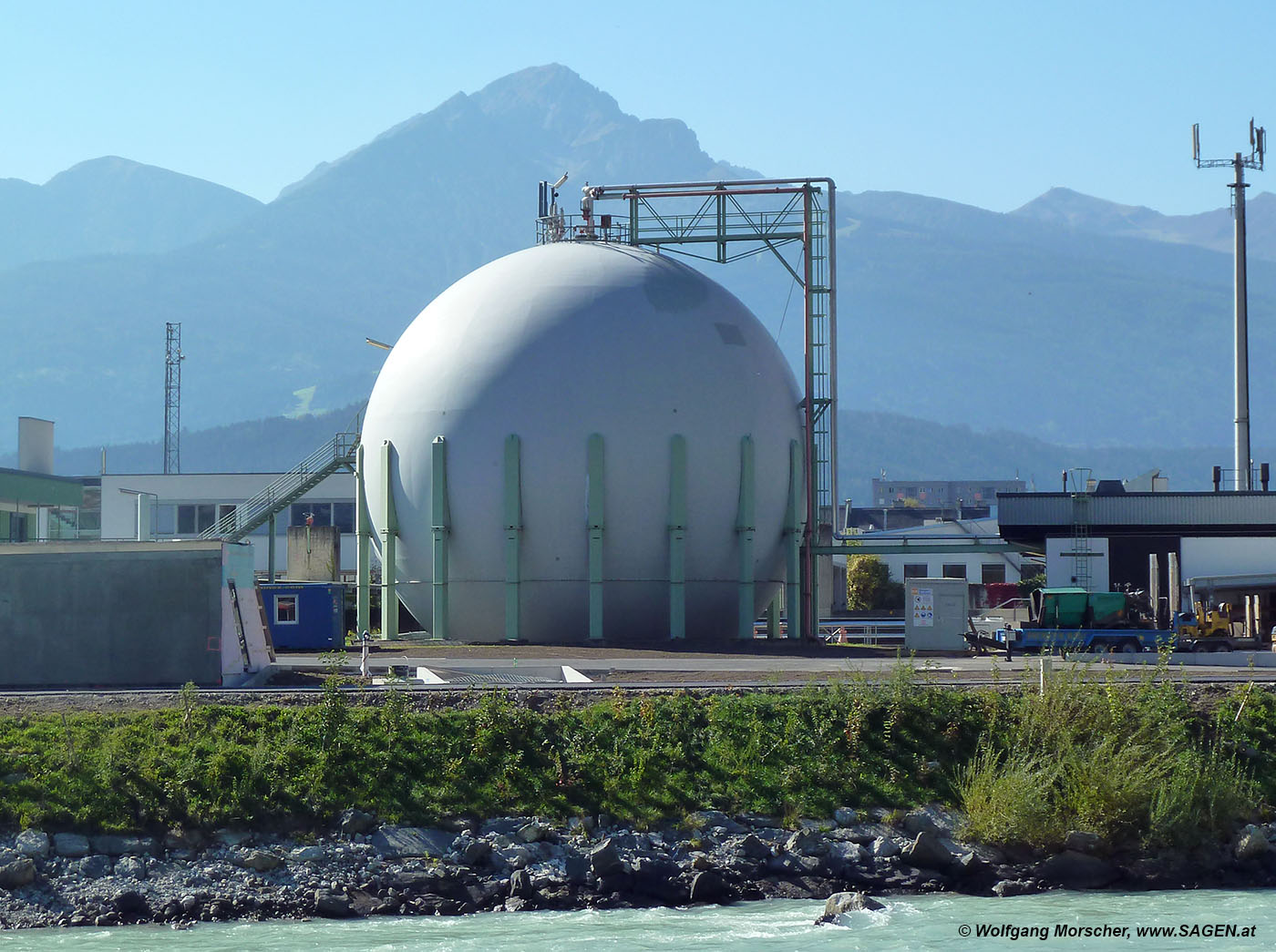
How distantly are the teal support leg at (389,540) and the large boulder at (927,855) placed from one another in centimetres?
2388

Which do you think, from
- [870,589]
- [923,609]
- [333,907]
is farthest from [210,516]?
[333,907]

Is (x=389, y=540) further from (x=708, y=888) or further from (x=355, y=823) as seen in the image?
(x=708, y=888)

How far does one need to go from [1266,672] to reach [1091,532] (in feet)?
46.6

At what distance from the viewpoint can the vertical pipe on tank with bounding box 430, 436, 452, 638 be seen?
134 ft

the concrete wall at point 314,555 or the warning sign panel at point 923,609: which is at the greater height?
the concrete wall at point 314,555

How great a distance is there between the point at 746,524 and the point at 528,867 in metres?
21.5

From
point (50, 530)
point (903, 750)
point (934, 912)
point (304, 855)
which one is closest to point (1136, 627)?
point (903, 750)

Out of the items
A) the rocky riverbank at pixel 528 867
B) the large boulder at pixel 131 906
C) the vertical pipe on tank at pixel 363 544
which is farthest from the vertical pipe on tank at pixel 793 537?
the large boulder at pixel 131 906

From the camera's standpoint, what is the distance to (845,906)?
61.9ft

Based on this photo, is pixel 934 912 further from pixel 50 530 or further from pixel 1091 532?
pixel 50 530

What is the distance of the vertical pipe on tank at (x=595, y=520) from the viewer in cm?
3984

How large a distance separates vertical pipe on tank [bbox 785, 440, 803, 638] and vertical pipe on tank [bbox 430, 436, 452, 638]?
9457 millimetres

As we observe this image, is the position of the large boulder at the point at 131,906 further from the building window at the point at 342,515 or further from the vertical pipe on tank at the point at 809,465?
the building window at the point at 342,515

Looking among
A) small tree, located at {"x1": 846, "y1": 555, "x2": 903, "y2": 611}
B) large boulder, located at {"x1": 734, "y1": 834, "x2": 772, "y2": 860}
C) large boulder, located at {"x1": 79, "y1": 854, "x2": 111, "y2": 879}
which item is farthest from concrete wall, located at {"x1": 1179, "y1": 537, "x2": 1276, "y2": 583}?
large boulder, located at {"x1": 79, "y1": 854, "x2": 111, "y2": 879}
